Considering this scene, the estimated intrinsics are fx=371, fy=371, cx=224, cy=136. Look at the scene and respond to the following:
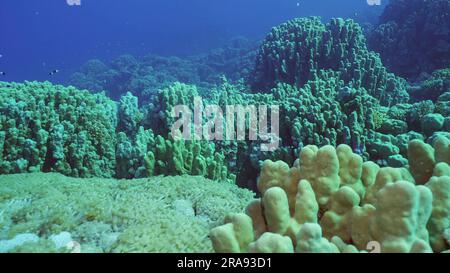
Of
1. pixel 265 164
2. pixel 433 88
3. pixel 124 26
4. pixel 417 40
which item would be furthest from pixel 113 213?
pixel 124 26

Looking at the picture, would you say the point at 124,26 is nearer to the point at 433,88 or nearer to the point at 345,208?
the point at 433,88

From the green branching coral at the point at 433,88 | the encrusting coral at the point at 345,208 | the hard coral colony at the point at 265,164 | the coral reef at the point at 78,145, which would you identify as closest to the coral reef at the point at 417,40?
the hard coral colony at the point at 265,164

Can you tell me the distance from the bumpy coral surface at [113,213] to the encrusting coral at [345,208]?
0.60 m

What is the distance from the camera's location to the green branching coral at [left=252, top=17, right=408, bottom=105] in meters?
9.53

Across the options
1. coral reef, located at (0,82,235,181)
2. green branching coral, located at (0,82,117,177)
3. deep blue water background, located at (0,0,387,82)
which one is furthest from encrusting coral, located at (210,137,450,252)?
deep blue water background, located at (0,0,387,82)

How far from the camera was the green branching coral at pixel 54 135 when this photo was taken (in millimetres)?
5719

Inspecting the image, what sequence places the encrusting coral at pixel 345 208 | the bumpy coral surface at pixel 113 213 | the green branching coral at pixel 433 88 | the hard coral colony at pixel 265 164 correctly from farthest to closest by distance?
1. the green branching coral at pixel 433 88
2. the bumpy coral surface at pixel 113 213
3. the hard coral colony at pixel 265 164
4. the encrusting coral at pixel 345 208

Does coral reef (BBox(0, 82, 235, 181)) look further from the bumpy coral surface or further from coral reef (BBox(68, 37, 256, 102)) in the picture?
coral reef (BBox(68, 37, 256, 102))

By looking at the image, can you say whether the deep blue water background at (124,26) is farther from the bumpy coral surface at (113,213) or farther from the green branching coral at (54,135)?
the bumpy coral surface at (113,213)

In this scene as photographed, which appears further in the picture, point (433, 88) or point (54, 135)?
point (433, 88)

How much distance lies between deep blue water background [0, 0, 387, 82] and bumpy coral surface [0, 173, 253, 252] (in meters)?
31.1

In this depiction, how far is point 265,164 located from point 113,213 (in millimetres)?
1377

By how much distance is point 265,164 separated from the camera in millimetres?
2990
